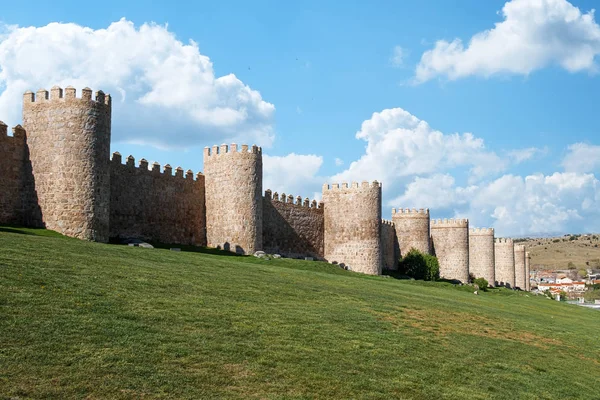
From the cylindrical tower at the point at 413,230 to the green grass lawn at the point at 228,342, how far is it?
3653 cm

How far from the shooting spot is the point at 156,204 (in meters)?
34.9

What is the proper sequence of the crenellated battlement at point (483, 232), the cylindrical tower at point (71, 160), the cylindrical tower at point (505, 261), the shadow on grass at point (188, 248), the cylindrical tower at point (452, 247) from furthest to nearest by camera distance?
the cylindrical tower at point (505, 261)
the crenellated battlement at point (483, 232)
the cylindrical tower at point (452, 247)
the shadow on grass at point (188, 248)
the cylindrical tower at point (71, 160)

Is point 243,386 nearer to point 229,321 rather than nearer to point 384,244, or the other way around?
point 229,321

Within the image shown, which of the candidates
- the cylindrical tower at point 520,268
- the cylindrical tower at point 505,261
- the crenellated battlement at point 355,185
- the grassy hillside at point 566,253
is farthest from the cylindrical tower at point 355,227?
the grassy hillside at point 566,253

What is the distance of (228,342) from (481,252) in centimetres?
5712

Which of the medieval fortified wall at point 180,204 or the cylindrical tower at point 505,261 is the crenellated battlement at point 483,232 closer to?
the medieval fortified wall at point 180,204

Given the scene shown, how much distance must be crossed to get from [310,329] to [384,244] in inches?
1640

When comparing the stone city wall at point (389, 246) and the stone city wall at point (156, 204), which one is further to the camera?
the stone city wall at point (389, 246)

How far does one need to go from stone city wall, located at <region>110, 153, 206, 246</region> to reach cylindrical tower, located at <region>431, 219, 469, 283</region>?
29.6m

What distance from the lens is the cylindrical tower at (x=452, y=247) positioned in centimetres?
6041

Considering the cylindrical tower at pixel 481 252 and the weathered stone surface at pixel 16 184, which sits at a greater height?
the weathered stone surface at pixel 16 184

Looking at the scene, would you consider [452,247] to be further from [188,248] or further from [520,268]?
[188,248]

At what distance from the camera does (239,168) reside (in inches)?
1459

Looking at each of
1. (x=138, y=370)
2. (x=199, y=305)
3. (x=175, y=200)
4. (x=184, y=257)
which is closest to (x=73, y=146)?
(x=184, y=257)
